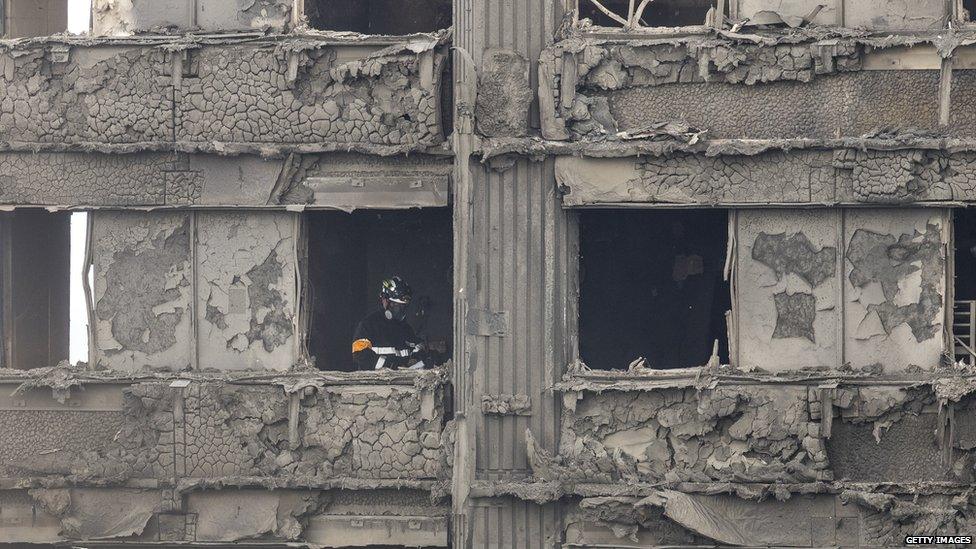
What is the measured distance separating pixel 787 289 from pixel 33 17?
8.26 m

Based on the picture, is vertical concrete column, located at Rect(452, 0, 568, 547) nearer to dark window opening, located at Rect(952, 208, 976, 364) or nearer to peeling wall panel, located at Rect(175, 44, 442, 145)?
peeling wall panel, located at Rect(175, 44, 442, 145)

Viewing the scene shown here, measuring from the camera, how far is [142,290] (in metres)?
14.8

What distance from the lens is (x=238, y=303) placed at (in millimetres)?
14648

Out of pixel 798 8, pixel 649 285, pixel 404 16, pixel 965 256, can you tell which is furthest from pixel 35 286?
pixel 965 256

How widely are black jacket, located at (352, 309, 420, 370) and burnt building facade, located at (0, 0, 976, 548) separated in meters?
0.53

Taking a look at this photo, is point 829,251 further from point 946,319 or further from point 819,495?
point 819,495

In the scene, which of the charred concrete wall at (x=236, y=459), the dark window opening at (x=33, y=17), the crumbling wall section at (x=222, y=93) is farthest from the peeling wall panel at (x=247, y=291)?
the dark window opening at (x=33, y=17)

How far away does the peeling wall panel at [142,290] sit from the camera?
14711 mm

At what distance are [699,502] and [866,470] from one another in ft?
5.07

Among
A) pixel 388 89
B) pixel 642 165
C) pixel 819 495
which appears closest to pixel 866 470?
pixel 819 495

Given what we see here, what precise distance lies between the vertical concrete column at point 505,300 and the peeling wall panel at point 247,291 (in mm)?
1792

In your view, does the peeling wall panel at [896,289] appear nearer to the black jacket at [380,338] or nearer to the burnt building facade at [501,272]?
the burnt building facade at [501,272]

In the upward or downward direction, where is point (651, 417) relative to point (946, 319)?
downward

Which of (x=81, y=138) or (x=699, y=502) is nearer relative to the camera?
(x=699, y=502)
